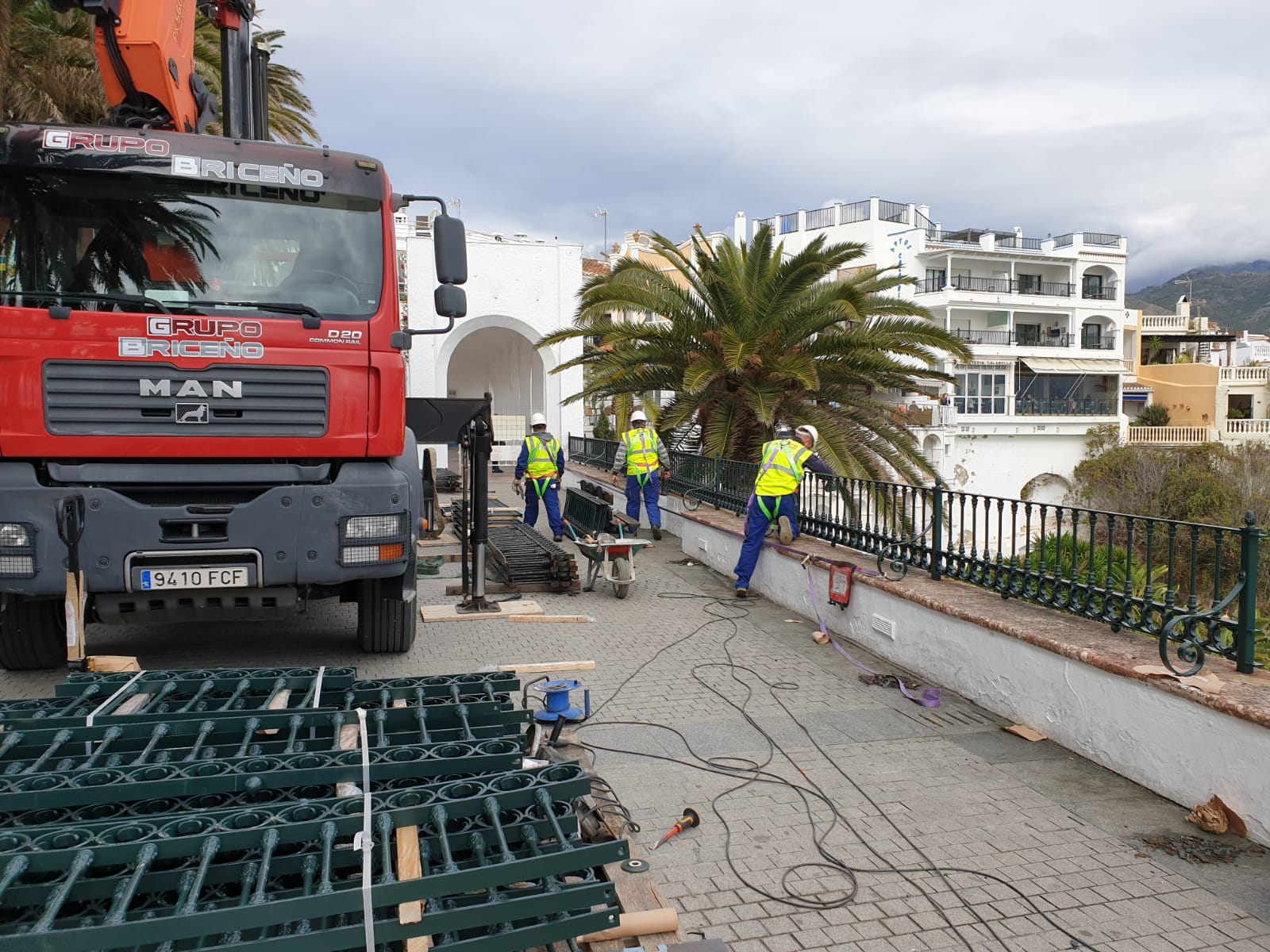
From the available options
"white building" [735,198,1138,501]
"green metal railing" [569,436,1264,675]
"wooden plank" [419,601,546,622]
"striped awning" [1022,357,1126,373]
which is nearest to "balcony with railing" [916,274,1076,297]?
"white building" [735,198,1138,501]

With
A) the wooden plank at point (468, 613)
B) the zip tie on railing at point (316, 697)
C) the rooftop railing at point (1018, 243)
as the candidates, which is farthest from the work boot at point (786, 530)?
the rooftop railing at point (1018, 243)

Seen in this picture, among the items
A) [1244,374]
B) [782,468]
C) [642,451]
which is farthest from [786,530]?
[1244,374]

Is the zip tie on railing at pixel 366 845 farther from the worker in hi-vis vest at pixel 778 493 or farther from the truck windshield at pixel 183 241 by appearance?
the worker in hi-vis vest at pixel 778 493

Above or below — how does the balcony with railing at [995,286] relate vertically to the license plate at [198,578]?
above

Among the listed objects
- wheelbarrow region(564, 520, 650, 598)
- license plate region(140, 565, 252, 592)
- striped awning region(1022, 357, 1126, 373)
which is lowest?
wheelbarrow region(564, 520, 650, 598)

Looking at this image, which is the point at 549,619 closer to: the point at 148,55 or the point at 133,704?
the point at 133,704

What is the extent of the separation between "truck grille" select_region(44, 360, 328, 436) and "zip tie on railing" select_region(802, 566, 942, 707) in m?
4.17

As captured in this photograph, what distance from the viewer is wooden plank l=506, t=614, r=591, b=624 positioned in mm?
8062

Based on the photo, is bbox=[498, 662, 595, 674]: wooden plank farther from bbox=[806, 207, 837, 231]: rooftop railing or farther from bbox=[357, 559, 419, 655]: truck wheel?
bbox=[806, 207, 837, 231]: rooftop railing

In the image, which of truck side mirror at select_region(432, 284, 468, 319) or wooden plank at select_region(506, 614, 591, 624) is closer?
truck side mirror at select_region(432, 284, 468, 319)

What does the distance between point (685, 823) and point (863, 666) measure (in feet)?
10.1

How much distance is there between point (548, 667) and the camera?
630cm

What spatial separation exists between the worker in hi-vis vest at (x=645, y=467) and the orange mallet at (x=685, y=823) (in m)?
8.87

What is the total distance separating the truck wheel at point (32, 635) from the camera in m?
6.16
